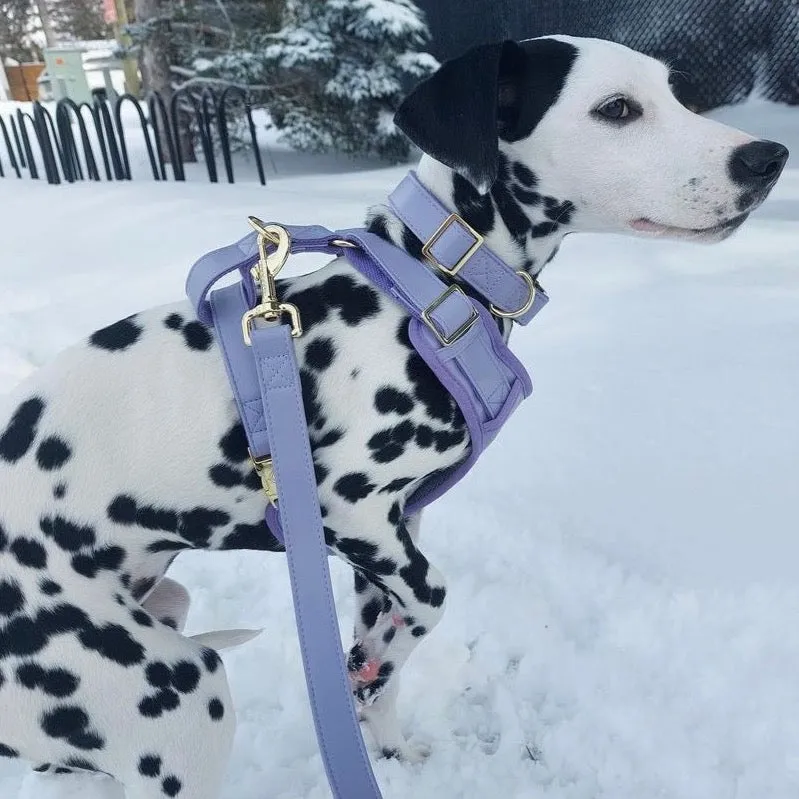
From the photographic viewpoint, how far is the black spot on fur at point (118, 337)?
157 centimetres

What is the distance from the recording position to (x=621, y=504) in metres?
2.72

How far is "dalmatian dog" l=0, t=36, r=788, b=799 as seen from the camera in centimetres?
137

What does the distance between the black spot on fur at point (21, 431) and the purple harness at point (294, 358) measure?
39cm

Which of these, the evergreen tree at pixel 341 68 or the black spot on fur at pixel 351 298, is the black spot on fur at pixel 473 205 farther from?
the evergreen tree at pixel 341 68

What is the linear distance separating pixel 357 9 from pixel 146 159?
13.5 feet

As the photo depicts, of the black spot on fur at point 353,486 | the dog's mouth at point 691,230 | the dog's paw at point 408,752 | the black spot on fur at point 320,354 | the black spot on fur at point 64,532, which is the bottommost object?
the dog's paw at point 408,752

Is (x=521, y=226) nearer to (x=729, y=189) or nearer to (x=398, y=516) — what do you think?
(x=729, y=189)

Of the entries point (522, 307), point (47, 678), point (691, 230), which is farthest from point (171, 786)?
point (691, 230)

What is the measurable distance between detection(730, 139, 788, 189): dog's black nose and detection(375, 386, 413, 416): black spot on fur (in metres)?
0.85

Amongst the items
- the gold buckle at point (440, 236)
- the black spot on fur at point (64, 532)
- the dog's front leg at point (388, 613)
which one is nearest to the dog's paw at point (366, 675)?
the dog's front leg at point (388, 613)

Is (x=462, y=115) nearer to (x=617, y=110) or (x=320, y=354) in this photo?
(x=617, y=110)

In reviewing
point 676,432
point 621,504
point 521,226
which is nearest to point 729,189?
point 521,226

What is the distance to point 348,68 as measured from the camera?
8.43 metres

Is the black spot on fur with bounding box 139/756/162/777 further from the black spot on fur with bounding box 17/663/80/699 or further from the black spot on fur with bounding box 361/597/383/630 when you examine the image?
the black spot on fur with bounding box 361/597/383/630
